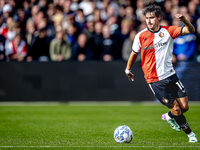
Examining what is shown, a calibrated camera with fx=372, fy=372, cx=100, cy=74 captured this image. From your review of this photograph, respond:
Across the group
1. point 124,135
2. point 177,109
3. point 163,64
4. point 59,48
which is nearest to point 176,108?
point 177,109

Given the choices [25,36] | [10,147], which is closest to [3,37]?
[25,36]

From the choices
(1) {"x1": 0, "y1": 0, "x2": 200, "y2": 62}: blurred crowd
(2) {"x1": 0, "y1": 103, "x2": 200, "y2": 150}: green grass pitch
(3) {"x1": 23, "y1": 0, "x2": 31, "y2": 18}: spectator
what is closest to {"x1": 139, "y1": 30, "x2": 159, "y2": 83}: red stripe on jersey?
(2) {"x1": 0, "y1": 103, "x2": 200, "y2": 150}: green grass pitch

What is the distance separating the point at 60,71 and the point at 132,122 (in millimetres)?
4825

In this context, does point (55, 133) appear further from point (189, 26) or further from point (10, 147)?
point (189, 26)

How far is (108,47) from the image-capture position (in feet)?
42.5

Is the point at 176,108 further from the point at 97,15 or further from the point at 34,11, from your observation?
the point at 34,11

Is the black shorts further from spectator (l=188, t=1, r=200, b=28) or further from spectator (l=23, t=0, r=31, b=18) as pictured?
spectator (l=23, t=0, r=31, b=18)

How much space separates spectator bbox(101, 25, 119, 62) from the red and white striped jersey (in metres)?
6.14

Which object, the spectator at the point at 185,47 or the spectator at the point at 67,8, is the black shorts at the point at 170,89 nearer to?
the spectator at the point at 185,47

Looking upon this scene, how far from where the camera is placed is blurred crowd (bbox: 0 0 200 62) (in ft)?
42.6

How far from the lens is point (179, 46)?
1292cm

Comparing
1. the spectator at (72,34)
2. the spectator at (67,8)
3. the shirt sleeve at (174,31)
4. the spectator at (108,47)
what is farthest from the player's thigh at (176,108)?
the spectator at (67,8)

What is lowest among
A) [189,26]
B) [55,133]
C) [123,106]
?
[123,106]

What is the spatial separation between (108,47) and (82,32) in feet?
3.48
